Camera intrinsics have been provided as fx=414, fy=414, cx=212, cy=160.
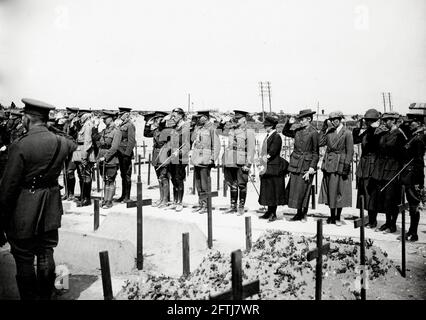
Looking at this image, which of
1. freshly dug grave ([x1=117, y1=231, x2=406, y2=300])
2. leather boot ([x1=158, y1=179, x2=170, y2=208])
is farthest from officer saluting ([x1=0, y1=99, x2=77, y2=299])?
leather boot ([x1=158, y1=179, x2=170, y2=208])

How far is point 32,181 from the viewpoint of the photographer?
4.50m

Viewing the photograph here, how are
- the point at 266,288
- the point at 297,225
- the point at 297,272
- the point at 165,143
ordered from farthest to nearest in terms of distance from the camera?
1. the point at 165,143
2. the point at 297,225
3. the point at 297,272
4. the point at 266,288

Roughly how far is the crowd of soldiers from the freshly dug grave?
1.40 meters

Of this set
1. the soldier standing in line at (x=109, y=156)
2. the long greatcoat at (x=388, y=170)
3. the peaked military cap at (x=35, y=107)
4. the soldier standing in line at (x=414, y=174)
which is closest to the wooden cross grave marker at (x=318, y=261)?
the peaked military cap at (x=35, y=107)

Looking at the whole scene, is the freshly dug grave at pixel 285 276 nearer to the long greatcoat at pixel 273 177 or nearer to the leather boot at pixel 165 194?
the long greatcoat at pixel 273 177

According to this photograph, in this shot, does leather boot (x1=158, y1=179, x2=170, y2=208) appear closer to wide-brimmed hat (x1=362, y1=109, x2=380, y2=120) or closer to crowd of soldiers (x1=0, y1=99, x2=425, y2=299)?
crowd of soldiers (x1=0, y1=99, x2=425, y2=299)

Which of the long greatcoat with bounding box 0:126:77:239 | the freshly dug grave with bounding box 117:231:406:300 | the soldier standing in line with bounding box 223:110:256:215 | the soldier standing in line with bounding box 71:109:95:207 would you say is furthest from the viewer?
the soldier standing in line with bounding box 71:109:95:207

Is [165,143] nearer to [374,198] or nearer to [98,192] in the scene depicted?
[98,192]

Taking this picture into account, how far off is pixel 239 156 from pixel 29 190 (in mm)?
5859

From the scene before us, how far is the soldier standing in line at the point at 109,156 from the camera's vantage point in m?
10.6

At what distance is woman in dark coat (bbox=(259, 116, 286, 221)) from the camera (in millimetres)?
9289

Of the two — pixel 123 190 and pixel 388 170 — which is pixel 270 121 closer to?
pixel 388 170

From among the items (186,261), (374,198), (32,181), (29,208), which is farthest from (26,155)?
(374,198)

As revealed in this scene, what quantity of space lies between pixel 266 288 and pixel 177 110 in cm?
662
